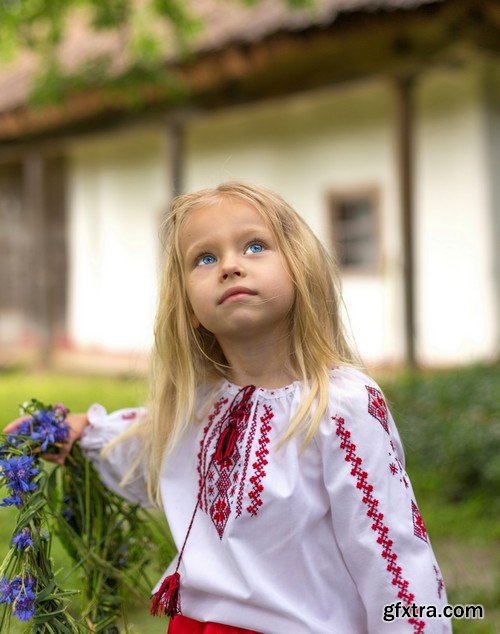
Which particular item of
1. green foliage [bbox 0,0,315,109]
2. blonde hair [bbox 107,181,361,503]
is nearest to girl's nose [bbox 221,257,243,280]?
blonde hair [bbox 107,181,361,503]

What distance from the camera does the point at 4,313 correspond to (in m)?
11.2

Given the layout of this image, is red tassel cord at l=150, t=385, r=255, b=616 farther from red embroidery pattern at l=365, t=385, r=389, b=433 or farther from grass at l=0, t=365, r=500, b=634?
grass at l=0, t=365, r=500, b=634

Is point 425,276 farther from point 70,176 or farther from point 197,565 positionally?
point 197,565

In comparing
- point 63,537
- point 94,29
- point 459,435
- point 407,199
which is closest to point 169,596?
point 63,537

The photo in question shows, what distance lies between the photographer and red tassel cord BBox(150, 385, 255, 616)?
5.50 ft

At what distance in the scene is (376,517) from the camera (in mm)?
1529

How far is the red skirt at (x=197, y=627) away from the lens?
161cm

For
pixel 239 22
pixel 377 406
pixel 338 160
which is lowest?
pixel 377 406

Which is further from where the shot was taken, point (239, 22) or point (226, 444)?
point (239, 22)

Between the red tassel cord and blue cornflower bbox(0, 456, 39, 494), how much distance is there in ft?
0.99

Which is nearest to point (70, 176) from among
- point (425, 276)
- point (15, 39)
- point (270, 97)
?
point (270, 97)

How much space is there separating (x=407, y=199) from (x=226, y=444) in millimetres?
5398

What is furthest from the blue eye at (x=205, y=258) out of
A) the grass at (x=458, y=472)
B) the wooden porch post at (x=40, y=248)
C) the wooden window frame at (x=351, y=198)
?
the wooden porch post at (x=40, y=248)

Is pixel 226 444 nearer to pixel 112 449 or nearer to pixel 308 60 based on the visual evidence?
pixel 112 449
